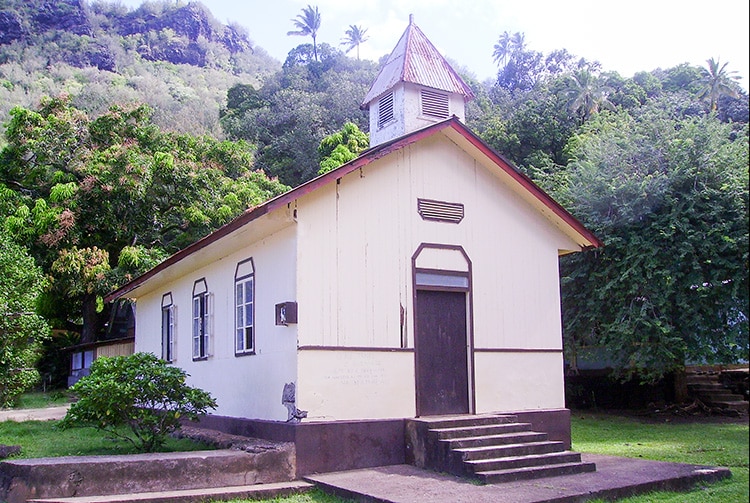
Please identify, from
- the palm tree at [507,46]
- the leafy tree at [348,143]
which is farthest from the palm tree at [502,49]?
the leafy tree at [348,143]

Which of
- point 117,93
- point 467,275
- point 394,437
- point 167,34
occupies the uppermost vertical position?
point 167,34

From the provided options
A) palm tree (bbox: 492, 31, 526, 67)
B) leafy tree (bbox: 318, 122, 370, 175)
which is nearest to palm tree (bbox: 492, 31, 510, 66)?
palm tree (bbox: 492, 31, 526, 67)

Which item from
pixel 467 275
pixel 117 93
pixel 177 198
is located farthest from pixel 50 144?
pixel 117 93

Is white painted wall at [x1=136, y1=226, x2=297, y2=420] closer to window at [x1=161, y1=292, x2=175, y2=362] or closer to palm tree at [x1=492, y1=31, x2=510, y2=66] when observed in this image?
window at [x1=161, y1=292, x2=175, y2=362]

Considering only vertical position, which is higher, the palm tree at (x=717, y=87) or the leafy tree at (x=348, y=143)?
the palm tree at (x=717, y=87)

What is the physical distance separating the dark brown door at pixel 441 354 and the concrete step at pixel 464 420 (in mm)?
402

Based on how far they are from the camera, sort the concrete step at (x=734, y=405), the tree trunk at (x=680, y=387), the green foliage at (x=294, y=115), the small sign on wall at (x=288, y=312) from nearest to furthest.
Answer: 1. the small sign on wall at (x=288, y=312)
2. the concrete step at (x=734, y=405)
3. the tree trunk at (x=680, y=387)
4. the green foliage at (x=294, y=115)

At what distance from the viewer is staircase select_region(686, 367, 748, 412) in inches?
802

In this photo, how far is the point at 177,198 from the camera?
25.9 m

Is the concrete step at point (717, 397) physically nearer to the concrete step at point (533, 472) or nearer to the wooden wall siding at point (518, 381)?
the wooden wall siding at point (518, 381)

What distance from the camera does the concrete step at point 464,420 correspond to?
10859 millimetres

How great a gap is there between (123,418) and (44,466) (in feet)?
8.87

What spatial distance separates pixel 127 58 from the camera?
6856 cm

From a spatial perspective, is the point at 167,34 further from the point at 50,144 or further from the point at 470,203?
the point at 470,203
